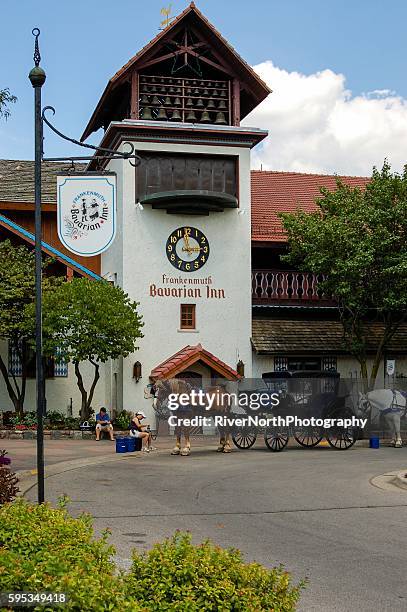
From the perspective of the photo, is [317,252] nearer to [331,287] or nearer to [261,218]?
[331,287]

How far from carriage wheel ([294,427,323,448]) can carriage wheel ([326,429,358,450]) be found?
1.05 ft

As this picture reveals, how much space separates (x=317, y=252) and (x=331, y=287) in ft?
4.47

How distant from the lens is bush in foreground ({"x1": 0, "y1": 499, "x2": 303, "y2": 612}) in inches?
181

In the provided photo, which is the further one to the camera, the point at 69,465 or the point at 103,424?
the point at 103,424

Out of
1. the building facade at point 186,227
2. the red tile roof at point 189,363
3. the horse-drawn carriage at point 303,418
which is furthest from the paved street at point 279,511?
the building facade at point 186,227

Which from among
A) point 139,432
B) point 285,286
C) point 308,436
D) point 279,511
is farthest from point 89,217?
point 285,286

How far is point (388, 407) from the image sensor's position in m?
26.8

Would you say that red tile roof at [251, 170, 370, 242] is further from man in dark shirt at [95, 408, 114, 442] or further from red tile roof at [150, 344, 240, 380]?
man in dark shirt at [95, 408, 114, 442]

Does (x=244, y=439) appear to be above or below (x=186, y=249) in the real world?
below

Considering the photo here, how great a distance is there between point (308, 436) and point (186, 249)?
8773mm

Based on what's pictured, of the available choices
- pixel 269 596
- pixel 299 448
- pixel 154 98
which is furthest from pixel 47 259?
pixel 269 596

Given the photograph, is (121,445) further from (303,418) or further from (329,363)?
(329,363)

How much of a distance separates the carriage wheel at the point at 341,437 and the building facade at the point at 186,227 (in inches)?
228

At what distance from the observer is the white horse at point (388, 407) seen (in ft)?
86.9
